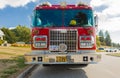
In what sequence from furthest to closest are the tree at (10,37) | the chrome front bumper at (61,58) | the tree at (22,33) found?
the tree at (22,33)
the tree at (10,37)
the chrome front bumper at (61,58)

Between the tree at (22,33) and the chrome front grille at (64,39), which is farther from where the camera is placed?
the tree at (22,33)

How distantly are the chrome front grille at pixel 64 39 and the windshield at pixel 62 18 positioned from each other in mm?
383

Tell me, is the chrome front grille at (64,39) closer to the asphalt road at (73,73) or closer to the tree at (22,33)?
the asphalt road at (73,73)

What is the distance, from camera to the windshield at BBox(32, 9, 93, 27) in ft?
42.2

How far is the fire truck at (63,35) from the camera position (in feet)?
38.9

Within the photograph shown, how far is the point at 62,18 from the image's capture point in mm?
13000

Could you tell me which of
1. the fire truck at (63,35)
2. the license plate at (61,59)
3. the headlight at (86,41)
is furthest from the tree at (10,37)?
the license plate at (61,59)

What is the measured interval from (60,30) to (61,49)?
2.73ft

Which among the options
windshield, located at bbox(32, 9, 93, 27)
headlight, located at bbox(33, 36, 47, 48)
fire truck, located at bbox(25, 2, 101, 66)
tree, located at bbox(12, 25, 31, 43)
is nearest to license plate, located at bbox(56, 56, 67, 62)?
fire truck, located at bbox(25, 2, 101, 66)

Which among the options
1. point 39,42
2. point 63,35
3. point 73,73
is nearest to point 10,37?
point 73,73

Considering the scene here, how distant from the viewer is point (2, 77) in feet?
35.9

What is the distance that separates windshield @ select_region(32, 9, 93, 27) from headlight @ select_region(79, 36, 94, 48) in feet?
2.12

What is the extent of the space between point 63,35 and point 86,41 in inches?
39.5

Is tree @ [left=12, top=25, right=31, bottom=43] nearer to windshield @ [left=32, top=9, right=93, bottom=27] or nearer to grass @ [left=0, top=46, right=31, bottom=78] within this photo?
grass @ [left=0, top=46, right=31, bottom=78]
